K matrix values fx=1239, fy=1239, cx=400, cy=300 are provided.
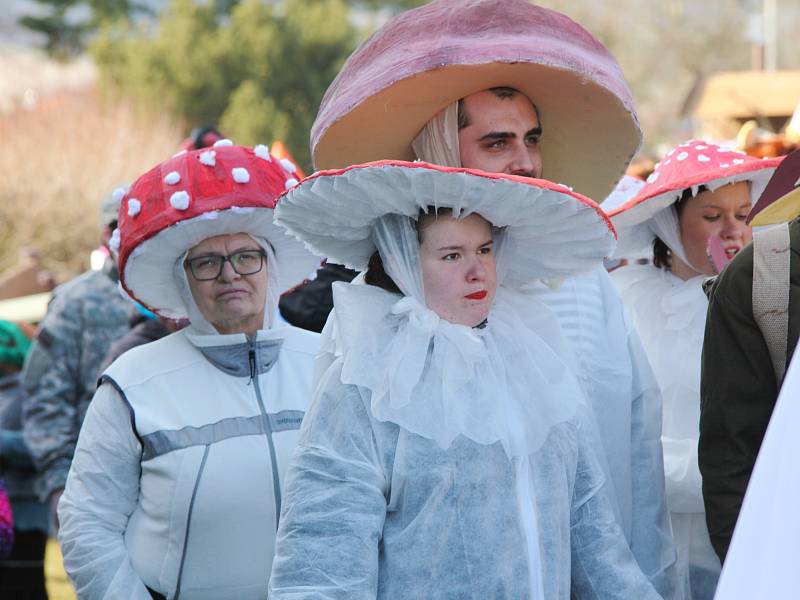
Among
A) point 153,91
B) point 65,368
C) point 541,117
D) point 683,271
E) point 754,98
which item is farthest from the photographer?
point 153,91

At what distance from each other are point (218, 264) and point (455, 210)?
49.4 inches

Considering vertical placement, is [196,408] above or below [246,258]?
below

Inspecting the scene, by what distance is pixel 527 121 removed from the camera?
10.2 ft

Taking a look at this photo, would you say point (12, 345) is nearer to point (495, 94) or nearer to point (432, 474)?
point (495, 94)

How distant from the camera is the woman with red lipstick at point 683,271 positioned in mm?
3434

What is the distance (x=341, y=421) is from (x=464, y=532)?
0.33 metres

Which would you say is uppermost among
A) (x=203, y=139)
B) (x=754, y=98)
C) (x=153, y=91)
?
(x=153, y=91)

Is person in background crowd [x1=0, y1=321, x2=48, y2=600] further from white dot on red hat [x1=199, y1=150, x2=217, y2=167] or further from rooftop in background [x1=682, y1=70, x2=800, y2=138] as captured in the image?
rooftop in background [x1=682, y1=70, x2=800, y2=138]

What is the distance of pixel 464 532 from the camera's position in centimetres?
244

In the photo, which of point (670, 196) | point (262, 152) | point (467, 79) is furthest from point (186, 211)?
point (670, 196)

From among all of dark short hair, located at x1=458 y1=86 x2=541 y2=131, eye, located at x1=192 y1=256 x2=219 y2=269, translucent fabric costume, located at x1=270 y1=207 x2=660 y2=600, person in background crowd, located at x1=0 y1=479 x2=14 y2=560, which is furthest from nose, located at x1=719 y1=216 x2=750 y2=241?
person in background crowd, located at x1=0 y1=479 x2=14 y2=560

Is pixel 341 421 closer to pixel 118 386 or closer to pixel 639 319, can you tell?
pixel 118 386

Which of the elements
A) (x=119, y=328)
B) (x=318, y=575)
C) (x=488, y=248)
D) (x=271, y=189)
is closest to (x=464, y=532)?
(x=318, y=575)

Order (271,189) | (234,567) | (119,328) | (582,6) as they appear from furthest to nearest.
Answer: (582,6), (119,328), (271,189), (234,567)
